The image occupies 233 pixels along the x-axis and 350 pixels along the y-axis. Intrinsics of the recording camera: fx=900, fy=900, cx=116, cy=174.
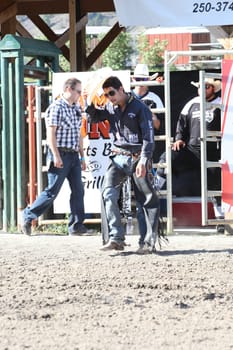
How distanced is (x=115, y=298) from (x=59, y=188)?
13.2 ft

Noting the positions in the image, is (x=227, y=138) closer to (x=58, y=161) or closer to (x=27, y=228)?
(x=58, y=161)

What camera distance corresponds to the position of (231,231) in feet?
38.4

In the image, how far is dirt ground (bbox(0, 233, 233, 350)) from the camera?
631 centimetres

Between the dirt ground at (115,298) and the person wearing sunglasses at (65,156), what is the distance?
0.93m

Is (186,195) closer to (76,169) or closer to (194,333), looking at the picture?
(76,169)

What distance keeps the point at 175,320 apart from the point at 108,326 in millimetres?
537

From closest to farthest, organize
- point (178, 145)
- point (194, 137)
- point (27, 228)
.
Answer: point (27, 228) → point (178, 145) → point (194, 137)

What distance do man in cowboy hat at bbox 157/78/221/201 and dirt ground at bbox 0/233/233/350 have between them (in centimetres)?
190

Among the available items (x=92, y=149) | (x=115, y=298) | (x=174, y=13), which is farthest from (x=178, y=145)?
(x=115, y=298)

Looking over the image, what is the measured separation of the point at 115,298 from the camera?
299 inches

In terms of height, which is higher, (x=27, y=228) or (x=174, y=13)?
(x=174, y=13)

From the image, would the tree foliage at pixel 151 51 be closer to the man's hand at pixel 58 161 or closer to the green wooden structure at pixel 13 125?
the green wooden structure at pixel 13 125

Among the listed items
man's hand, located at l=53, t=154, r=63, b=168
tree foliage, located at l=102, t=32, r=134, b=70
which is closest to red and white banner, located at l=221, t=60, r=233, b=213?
man's hand, located at l=53, t=154, r=63, b=168

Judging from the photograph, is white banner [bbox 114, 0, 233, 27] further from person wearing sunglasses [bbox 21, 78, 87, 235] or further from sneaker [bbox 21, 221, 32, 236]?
sneaker [bbox 21, 221, 32, 236]
